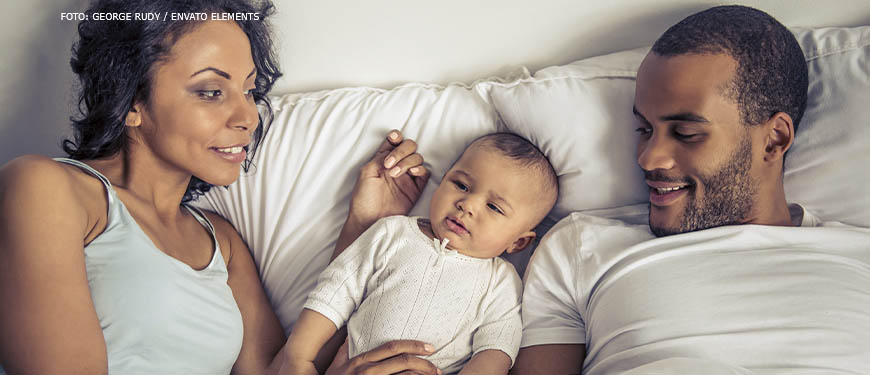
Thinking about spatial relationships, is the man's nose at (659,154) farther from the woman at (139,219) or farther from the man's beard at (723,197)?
the woman at (139,219)

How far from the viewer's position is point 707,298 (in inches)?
51.4

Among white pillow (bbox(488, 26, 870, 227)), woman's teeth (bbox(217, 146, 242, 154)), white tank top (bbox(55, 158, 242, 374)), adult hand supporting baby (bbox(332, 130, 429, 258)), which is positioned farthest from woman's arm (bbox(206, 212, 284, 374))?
white pillow (bbox(488, 26, 870, 227))

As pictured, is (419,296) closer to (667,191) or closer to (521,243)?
(521,243)

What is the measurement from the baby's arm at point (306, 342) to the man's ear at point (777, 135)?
116 centimetres

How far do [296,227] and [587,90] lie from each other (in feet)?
3.11

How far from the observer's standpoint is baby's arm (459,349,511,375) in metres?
1.41

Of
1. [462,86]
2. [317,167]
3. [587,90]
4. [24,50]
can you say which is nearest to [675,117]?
[587,90]

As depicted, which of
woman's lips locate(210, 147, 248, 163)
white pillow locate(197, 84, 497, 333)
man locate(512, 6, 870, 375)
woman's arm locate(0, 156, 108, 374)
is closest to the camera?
woman's arm locate(0, 156, 108, 374)

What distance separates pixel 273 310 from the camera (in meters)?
1.78

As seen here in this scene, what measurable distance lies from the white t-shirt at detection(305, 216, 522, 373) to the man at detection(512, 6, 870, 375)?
9 cm

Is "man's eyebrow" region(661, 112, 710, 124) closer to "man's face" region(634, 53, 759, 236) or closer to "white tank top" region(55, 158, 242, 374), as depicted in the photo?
"man's face" region(634, 53, 759, 236)

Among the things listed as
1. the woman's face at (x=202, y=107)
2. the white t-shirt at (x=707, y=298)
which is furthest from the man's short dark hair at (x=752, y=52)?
the woman's face at (x=202, y=107)

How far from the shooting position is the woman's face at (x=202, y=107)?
137 centimetres

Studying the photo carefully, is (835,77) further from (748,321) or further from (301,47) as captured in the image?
(301,47)
